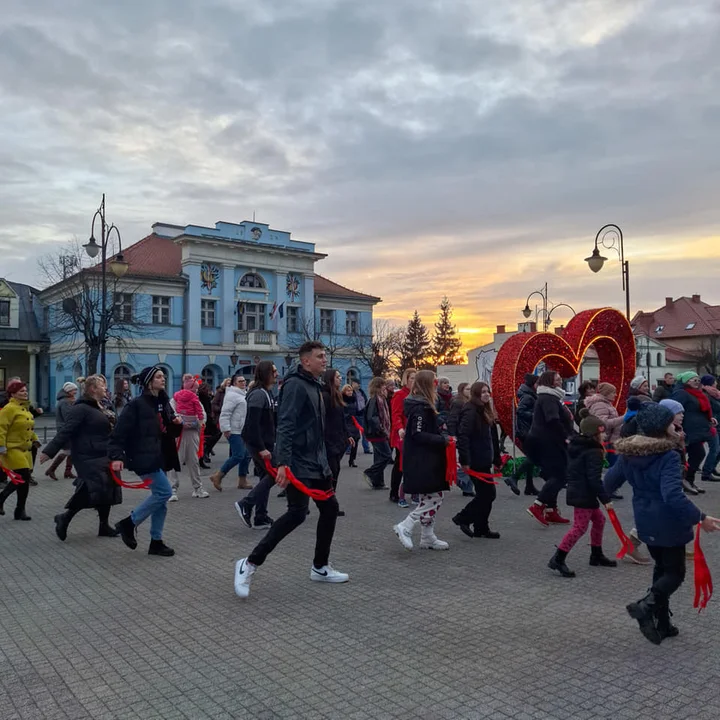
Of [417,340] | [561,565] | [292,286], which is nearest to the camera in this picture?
[561,565]

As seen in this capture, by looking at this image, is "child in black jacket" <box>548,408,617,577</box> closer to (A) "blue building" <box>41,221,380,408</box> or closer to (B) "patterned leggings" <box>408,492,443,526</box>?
(B) "patterned leggings" <box>408,492,443,526</box>

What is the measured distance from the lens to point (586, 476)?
6324 mm

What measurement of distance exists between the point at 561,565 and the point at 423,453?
5.53 feet

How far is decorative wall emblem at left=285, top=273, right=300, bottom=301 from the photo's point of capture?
48531mm

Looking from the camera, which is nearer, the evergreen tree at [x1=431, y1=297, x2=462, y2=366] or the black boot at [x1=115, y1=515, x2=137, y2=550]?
the black boot at [x1=115, y1=515, x2=137, y2=550]

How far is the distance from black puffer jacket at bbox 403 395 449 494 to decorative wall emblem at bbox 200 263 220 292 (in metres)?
39.5

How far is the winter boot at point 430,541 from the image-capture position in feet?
23.9

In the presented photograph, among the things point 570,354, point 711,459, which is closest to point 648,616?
point 711,459

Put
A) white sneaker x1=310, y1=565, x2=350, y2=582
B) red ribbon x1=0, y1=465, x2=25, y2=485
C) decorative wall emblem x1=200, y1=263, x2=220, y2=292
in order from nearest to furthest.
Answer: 1. white sneaker x1=310, y1=565, x2=350, y2=582
2. red ribbon x1=0, y1=465, x2=25, y2=485
3. decorative wall emblem x1=200, y1=263, x2=220, y2=292

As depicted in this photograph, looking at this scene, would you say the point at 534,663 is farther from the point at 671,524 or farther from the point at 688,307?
the point at 688,307

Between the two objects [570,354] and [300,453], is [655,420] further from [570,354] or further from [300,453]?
[570,354]

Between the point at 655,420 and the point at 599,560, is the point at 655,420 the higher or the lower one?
the higher one

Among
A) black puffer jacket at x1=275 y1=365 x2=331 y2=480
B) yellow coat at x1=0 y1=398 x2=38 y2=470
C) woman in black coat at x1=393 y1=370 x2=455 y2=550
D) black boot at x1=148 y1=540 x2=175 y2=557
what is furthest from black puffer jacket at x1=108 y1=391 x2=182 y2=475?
yellow coat at x1=0 y1=398 x2=38 y2=470

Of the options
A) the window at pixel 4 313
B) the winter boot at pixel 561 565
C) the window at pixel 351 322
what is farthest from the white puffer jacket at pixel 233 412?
the window at pixel 4 313
